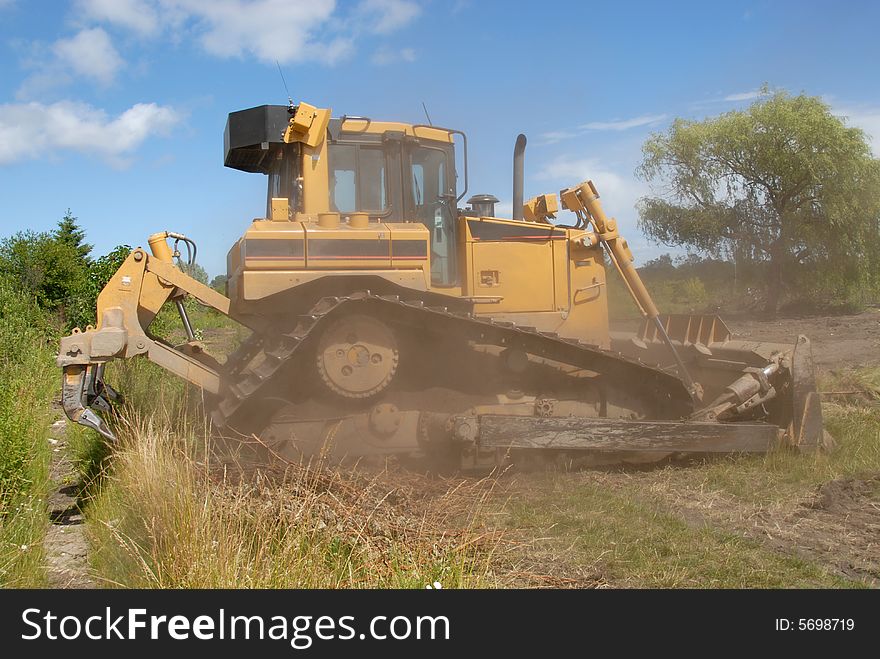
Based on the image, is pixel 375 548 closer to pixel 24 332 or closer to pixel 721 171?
pixel 24 332

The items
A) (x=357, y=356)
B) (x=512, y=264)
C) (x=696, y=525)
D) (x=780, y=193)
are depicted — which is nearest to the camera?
(x=696, y=525)

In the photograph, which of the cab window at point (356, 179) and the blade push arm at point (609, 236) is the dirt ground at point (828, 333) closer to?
the blade push arm at point (609, 236)

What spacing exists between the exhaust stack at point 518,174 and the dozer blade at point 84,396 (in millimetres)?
4454

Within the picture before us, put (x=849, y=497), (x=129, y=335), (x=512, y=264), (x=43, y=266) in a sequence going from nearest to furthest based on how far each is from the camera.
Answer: (x=849, y=497)
(x=129, y=335)
(x=512, y=264)
(x=43, y=266)

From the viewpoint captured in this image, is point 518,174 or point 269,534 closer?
point 269,534

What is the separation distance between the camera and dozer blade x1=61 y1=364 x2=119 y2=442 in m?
6.40

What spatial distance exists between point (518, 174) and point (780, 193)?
72.8 ft

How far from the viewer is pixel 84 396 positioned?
21.6 ft

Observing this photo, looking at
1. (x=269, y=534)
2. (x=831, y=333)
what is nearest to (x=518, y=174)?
(x=269, y=534)

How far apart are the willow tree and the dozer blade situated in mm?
25392

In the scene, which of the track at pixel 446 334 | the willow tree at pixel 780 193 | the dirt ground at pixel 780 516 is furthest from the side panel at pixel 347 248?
the willow tree at pixel 780 193

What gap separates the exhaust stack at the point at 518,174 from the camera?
8805mm

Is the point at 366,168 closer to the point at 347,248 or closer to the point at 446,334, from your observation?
the point at 347,248

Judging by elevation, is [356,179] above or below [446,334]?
above
